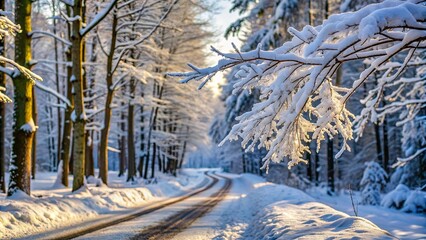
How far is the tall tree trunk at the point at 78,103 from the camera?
11123 mm

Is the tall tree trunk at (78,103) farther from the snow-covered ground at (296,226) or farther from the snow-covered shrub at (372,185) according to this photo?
the snow-covered shrub at (372,185)

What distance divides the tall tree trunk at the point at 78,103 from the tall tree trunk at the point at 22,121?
1.85 meters

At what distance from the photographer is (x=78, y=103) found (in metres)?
11.4

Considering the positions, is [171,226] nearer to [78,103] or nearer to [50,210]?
[50,210]

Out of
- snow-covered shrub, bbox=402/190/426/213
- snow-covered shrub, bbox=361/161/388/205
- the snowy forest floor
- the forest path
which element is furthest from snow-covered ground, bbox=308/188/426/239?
the forest path

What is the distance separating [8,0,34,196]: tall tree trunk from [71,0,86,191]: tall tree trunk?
185 cm

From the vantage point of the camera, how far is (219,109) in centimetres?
5334

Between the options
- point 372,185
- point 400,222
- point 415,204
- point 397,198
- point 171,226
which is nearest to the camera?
point 171,226

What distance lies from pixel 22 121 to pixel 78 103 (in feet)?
8.92

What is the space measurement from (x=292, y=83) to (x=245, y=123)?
29.6 inches

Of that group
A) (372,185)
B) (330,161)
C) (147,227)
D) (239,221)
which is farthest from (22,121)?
(372,185)

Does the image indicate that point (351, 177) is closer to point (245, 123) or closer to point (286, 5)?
point (286, 5)

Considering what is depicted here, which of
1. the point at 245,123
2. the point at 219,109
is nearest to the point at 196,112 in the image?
the point at 219,109

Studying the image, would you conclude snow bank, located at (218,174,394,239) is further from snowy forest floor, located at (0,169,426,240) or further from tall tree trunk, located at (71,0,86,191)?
tall tree trunk, located at (71,0,86,191)
